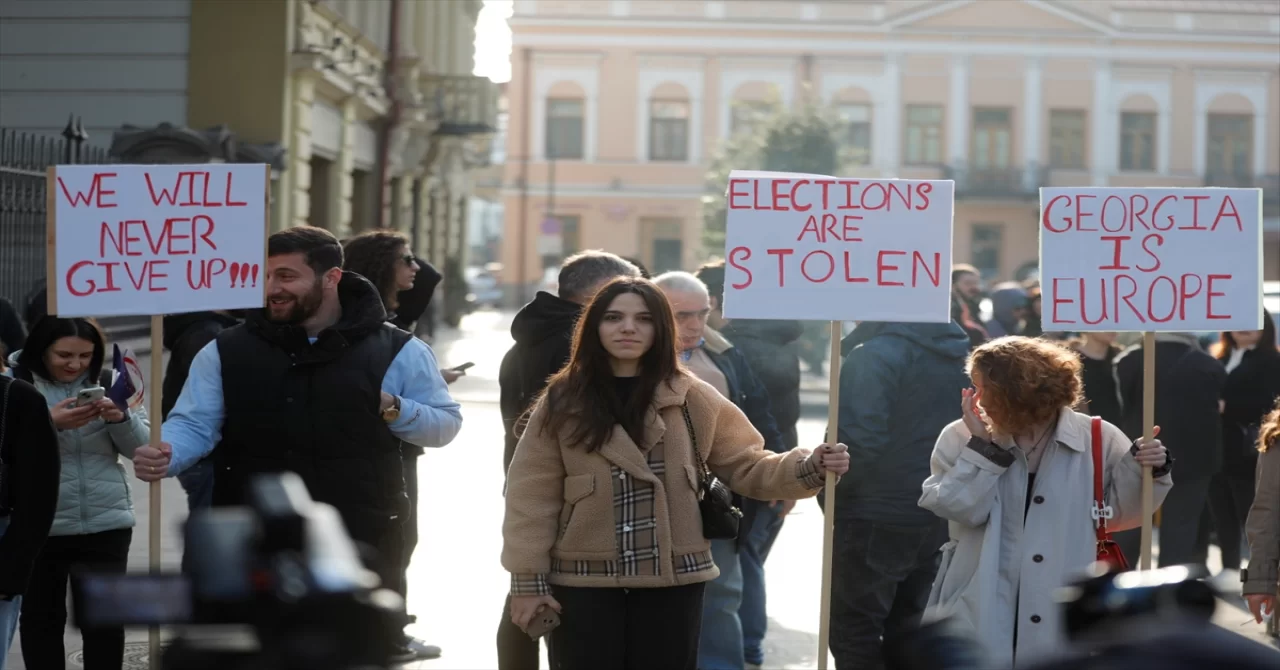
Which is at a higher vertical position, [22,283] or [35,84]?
[35,84]

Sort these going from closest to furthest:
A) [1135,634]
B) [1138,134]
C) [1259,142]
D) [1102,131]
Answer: [1135,634] → [1259,142] → [1138,134] → [1102,131]

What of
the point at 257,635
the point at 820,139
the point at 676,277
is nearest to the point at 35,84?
the point at 676,277

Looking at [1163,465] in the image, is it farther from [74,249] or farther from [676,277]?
[74,249]

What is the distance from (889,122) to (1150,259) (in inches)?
1836

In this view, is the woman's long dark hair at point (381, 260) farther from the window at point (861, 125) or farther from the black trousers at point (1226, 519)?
the window at point (861, 125)

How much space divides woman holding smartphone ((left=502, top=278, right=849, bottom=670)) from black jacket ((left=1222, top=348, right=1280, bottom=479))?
5203mm

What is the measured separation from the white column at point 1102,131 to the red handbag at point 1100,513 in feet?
153

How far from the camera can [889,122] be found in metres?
51.4

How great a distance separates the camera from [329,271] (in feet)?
17.2

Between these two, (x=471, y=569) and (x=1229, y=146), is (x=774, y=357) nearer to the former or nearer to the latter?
(x=471, y=569)

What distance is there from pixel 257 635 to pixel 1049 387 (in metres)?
3.39

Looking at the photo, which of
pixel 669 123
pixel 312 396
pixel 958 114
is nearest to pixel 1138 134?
pixel 958 114

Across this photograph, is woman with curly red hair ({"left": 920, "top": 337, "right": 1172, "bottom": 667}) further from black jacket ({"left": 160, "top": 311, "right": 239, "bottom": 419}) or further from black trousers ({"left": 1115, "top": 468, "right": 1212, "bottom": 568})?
black trousers ({"left": 1115, "top": 468, "right": 1212, "bottom": 568})

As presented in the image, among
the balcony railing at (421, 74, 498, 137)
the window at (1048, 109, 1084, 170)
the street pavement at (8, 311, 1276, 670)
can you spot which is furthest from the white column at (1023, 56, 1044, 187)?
the street pavement at (8, 311, 1276, 670)
